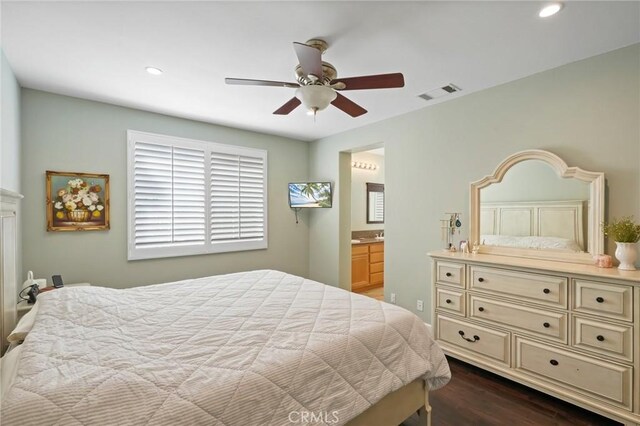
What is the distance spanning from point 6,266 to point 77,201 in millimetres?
1532

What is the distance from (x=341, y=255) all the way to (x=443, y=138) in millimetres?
2235

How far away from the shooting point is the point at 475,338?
8.54ft

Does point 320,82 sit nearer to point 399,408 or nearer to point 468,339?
point 399,408

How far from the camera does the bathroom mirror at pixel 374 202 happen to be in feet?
20.7

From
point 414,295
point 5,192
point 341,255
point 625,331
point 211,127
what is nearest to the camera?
point 5,192

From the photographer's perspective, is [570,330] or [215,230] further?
[215,230]

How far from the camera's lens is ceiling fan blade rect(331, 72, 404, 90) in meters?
1.87

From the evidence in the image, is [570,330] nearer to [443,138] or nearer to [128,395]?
[443,138]

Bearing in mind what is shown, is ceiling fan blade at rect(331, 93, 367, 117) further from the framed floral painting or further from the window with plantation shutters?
the framed floral painting

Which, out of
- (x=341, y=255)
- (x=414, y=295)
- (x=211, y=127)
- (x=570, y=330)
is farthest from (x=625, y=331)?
(x=211, y=127)

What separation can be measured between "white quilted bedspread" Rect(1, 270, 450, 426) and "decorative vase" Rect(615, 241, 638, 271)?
1.43 m

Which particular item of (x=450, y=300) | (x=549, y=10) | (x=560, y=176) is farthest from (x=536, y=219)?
(x=549, y=10)

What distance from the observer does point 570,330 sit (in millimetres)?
2100

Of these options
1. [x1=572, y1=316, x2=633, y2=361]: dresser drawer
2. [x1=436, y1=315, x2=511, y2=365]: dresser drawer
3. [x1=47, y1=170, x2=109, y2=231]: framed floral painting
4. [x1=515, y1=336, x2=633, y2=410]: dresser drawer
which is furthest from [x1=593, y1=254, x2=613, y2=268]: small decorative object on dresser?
[x1=47, y1=170, x2=109, y2=231]: framed floral painting
